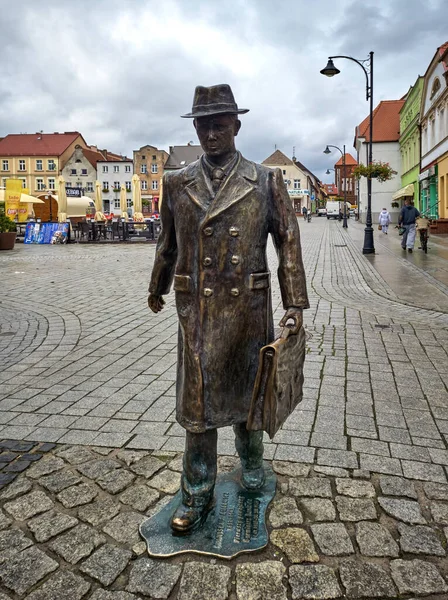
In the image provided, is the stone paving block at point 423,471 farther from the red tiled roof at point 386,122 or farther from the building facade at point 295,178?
the building facade at point 295,178

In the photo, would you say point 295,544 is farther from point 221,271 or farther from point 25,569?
point 221,271

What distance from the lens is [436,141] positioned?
32.5m

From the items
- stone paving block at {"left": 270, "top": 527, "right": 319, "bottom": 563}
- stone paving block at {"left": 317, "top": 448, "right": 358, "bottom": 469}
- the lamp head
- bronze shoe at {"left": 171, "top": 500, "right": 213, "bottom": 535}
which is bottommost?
stone paving block at {"left": 270, "top": 527, "right": 319, "bottom": 563}

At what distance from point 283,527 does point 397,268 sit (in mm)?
12459

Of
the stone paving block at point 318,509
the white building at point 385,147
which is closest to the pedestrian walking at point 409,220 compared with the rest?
the stone paving block at point 318,509

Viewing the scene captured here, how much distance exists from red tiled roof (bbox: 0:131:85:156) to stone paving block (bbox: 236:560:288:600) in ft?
257

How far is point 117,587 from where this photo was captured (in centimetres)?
243

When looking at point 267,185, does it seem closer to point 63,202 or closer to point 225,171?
point 225,171

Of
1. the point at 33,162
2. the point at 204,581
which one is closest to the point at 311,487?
the point at 204,581

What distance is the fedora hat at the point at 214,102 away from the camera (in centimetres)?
251

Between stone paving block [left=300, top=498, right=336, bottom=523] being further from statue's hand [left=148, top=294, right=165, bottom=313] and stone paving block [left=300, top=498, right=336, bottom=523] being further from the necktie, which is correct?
the necktie

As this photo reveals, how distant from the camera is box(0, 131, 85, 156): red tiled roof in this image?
7426 centimetres

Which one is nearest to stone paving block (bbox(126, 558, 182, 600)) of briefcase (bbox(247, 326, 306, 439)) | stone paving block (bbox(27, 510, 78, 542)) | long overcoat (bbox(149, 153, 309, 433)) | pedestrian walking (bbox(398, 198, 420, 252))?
stone paving block (bbox(27, 510, 78, 542))

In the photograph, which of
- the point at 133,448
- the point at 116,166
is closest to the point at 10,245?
the point at 133,448
